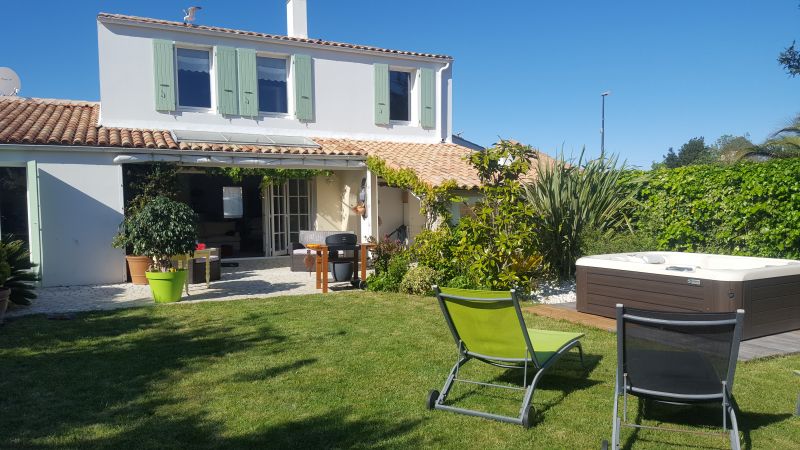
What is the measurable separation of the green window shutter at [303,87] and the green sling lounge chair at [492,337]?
406 inches

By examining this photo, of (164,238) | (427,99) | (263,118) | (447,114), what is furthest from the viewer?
(447,114)

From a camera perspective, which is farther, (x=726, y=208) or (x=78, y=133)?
(x=78, y=133)

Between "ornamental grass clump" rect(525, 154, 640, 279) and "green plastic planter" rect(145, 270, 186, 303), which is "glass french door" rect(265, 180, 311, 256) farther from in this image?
"ornamental grass clump" rect(525, 154, 640, 279)

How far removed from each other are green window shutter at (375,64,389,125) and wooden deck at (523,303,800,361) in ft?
26.6

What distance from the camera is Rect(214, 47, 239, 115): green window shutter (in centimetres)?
1296

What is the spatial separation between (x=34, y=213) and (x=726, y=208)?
1140 cm

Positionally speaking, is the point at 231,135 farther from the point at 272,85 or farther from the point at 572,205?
the point at 572,205

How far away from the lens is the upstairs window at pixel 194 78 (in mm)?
12961

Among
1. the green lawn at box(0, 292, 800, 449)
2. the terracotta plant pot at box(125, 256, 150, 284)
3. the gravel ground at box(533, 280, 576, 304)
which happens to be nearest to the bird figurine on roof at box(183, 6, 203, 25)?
the terracotta plant pot at box(125, 256, 150, 284)

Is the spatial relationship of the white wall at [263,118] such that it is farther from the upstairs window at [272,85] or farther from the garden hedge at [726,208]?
the garden hedge at [726,208]

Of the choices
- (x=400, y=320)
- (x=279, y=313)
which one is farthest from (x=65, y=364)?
(x=400, y=320)

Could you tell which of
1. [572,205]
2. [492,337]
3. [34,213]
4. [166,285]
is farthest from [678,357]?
[34,213]

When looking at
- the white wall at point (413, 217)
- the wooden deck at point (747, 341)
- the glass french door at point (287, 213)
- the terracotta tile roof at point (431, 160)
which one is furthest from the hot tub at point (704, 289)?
the glass french door at point (287, 213)

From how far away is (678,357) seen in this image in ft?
11.8
